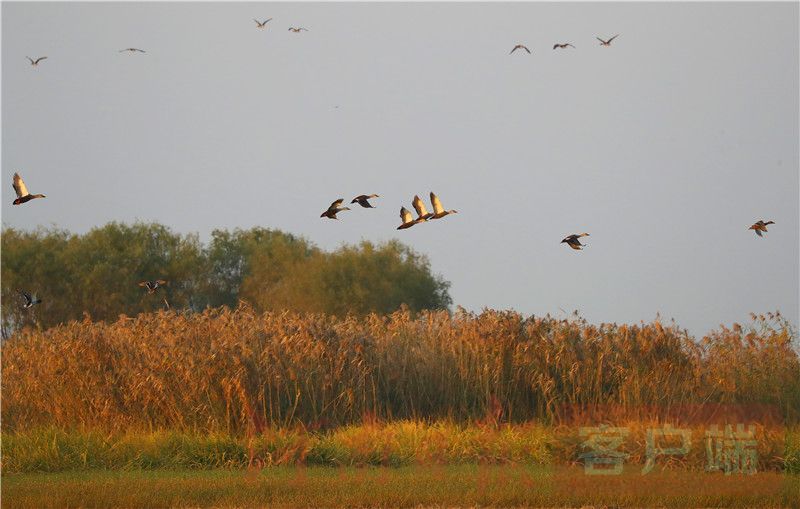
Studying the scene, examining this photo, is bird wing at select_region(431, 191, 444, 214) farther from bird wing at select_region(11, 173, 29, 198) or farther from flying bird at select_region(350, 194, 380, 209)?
bird wing at select_region(11, 173, 29, 198)

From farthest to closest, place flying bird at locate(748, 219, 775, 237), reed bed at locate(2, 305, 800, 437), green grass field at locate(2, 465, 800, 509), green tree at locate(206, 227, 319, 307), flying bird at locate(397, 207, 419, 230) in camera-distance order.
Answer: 1. green tree at locate(206, 227, 319, 307)
2. reed bed at locate(2, 305, 800, 437)
3. flying bird at locate(748, 219, 775, 237)
4. flying bird at locate(397, 207, 419, 230)
5. green grass field at locate(2, 465, 800, 509)

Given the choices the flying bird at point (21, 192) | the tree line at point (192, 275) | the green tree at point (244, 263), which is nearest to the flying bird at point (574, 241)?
the flying bird at point (21, 192)

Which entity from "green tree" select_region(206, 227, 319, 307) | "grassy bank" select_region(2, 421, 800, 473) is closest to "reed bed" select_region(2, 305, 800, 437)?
"grassy bank" select_region(2, 421, 800, 473)

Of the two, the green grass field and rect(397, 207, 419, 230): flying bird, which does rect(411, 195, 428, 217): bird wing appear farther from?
the green grass field

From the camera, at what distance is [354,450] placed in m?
13.1

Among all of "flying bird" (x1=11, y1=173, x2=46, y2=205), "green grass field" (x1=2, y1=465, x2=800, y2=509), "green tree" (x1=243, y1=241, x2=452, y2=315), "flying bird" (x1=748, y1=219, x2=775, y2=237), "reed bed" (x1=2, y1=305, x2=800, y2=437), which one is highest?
"green tree" (x1=243, y1=241, x2=452, y2=315)

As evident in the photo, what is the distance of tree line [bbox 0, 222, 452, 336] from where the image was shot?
42.1 meters

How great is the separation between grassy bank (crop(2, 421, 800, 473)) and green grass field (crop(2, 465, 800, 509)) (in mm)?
542

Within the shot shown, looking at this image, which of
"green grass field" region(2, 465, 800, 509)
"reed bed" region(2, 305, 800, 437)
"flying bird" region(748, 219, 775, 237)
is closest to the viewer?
"green grass field" region(2, 465, 800, 509)

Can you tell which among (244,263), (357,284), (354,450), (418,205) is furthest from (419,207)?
(244,263)

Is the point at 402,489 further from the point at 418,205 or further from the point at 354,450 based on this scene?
the point at 418,205

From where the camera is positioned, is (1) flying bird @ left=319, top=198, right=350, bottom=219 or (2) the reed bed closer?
(1) flying bird @ left=319, top=198, right=350, bottom=219

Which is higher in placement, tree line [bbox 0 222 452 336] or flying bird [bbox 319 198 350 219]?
tree line [bbox 0 222 452 336]

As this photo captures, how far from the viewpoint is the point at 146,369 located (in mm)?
15656
